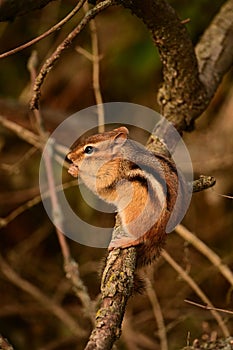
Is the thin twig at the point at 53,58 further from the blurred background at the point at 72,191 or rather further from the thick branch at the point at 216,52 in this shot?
the blurred background at the point at 72,191

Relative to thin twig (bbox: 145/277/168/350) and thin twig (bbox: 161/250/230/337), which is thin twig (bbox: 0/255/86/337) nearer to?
thin twig (bbox: 145/277/168/350)

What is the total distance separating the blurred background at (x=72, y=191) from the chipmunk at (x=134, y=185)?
4.21ft

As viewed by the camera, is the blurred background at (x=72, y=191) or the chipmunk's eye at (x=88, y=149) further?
the blurred background at (x=72, y=191)

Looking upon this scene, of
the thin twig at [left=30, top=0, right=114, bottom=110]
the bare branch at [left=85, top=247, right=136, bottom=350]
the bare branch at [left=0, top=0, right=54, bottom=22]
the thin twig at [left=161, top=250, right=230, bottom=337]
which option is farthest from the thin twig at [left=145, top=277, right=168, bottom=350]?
the bare branch at [left=0, top=0, right=54, bottom=22]

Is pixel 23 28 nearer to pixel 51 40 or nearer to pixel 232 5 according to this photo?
pixel 51 40

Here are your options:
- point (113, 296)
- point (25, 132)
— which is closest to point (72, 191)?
point (25, 132)

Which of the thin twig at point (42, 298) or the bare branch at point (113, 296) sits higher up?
the thin twig at point (42, 298)

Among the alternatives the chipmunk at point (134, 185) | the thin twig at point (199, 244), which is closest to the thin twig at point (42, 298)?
the thin twig at point (199, 244)

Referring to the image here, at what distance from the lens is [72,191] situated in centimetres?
343

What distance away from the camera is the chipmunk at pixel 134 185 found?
4.54 ft

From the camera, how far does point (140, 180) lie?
1.42m

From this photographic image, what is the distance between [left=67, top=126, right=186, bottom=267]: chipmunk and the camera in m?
1.38

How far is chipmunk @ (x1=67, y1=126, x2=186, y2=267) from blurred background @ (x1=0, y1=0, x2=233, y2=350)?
1283 millimetres

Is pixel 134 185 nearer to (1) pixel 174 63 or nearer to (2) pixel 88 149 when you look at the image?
(2) pixel 88 149
